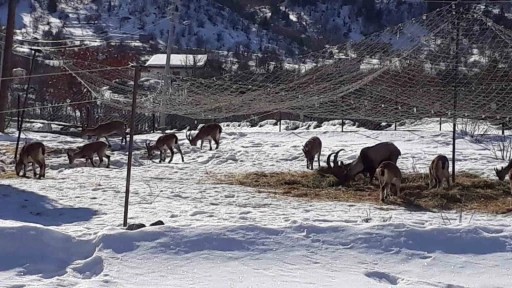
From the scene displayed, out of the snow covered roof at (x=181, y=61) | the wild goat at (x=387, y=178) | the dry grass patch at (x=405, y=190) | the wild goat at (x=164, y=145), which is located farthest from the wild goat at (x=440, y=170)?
the snow covered roof at (x=181, y=61)

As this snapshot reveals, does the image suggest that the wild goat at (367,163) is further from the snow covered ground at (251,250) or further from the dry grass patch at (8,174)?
the dry grass patch at (8,174)

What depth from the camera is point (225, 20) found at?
106 meters

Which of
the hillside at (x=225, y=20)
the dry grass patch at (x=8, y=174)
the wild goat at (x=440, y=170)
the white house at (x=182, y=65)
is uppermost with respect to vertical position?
the hillside at (x=225, y=20)

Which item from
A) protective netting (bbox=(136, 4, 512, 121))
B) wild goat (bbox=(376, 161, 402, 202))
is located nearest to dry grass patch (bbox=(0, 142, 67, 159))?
protective netting (bbox=(136, 4, 512, 121))

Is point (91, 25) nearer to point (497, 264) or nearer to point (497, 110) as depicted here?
point (497, 110)

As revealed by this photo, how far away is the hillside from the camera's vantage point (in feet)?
299

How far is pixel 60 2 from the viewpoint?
365 ft

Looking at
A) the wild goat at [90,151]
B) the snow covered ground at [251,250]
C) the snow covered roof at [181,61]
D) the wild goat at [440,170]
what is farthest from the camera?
the snow covered roof at [181,61]

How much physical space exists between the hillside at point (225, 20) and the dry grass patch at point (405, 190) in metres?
70.8

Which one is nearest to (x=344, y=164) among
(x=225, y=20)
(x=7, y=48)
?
(x=7, y=48)

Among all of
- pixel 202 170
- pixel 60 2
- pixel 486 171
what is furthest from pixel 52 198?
pixel 60 2

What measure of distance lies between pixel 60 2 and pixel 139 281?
110994 mm

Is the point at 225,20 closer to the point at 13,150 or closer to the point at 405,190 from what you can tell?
the point at 13,150

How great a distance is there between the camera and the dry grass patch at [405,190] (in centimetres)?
1155
